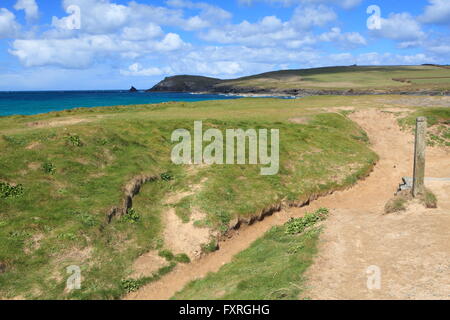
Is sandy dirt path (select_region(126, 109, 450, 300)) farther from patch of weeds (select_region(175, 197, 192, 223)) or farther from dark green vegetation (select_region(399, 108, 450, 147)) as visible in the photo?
dark green vegetation (select_region(399, 108, 450, 147))

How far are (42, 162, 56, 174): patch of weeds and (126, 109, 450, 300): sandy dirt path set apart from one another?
10104 millimetres

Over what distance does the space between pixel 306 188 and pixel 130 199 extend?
13.0 meters

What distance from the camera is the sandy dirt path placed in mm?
12477

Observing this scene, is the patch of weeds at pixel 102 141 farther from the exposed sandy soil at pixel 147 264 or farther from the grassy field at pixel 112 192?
the exposed sandy soil at pixel 147 264

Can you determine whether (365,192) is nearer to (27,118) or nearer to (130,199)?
(130,199)

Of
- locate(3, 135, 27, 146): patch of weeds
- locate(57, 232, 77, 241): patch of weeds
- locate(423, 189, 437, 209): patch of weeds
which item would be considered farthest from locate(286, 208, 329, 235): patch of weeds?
locate(3, 135, 27, 146): patch of weeds

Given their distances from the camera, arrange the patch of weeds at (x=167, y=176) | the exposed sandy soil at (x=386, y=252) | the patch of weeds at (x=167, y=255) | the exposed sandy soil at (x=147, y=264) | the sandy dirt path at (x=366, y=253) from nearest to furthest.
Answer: the exposed sandy soil at (x=386, y=252) < the sandy dirt path at (x=366, y=253) < the exposed sandy soil at (x=147, y=264) < the patch of weeds at (x=167, y=255) < the patch of weeds at (x=167, y=176)

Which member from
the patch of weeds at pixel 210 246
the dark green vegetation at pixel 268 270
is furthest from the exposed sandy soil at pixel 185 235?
the dark green vegetation at pixel 268 270

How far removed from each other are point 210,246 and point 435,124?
3660 cm

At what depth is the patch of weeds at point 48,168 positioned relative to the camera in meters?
21.9

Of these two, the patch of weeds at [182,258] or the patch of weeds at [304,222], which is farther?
the patch of weeds at [304,222]

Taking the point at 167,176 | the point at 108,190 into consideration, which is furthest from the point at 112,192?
the point at 167,176

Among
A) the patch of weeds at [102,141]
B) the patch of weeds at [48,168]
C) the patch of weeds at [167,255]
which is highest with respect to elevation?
the patch of weeds at [102,141]

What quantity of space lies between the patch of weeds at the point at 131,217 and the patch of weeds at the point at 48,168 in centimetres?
548
